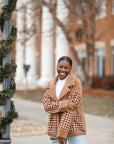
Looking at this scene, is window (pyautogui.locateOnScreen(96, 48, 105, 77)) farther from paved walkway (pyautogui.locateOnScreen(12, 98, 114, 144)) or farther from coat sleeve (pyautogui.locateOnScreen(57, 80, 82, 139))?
coat sleeve (pyautogui.locateOnScreen(57, 80, 82, 139))

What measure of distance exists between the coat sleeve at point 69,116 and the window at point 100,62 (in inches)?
820

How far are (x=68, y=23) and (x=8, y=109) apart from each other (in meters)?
16.7

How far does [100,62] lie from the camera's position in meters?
25.0

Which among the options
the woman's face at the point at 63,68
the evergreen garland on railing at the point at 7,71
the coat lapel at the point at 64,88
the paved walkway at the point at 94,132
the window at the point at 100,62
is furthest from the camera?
the window at the point at 100,62

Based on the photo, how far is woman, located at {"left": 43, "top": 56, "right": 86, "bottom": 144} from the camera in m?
3.72

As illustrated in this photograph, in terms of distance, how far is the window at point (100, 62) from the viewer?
80.5 ft

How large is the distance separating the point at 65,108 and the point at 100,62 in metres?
21.5

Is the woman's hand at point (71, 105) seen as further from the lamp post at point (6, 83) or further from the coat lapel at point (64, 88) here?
the lamp post at point (6, 83)

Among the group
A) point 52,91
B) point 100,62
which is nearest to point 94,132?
point 52,91

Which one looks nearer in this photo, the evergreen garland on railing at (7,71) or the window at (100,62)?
the evergreen garland on railing at (7,71)

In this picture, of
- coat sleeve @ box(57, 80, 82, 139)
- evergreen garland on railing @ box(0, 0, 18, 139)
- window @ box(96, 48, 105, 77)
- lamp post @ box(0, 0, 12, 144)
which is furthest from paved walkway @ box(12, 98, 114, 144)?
window @ box(96, 48, 105, 77)

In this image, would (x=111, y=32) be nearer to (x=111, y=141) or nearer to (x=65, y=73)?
(x=111, y=141)

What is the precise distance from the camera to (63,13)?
20344 millimetres

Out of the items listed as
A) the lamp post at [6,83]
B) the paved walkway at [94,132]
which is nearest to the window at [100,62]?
the paved walkway at [94,132]
